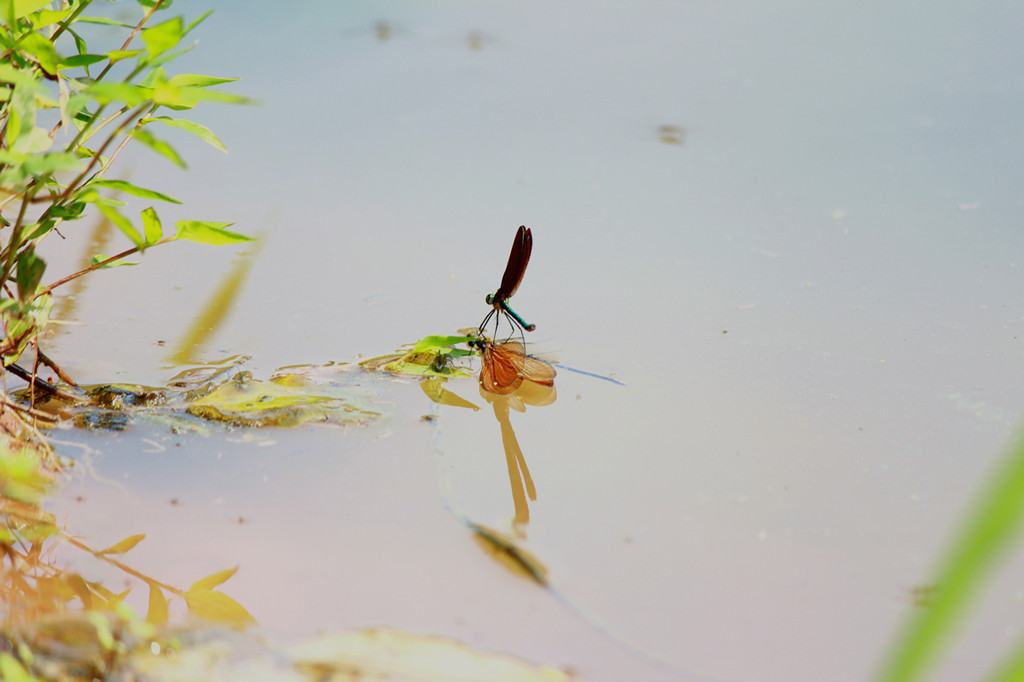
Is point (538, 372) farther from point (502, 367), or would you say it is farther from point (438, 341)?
point (438, 341)

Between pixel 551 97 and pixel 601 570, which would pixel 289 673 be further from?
pixel 551 97

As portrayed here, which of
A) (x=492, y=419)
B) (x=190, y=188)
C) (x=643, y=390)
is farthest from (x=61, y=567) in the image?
(x=190, y=188)

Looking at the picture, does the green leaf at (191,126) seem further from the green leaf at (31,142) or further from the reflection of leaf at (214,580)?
the reflection of leaf at (214,580)

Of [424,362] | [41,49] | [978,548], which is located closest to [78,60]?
[41,49]

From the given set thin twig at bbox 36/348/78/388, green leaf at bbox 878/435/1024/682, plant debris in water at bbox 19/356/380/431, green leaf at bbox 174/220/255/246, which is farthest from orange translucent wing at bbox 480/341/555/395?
green leaf at bbox 878/435/1024/682

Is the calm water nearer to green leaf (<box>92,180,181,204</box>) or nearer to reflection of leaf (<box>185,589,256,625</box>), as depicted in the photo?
reflection of leaf (<box>185,589,256,625</box>)

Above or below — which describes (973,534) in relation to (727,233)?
above
